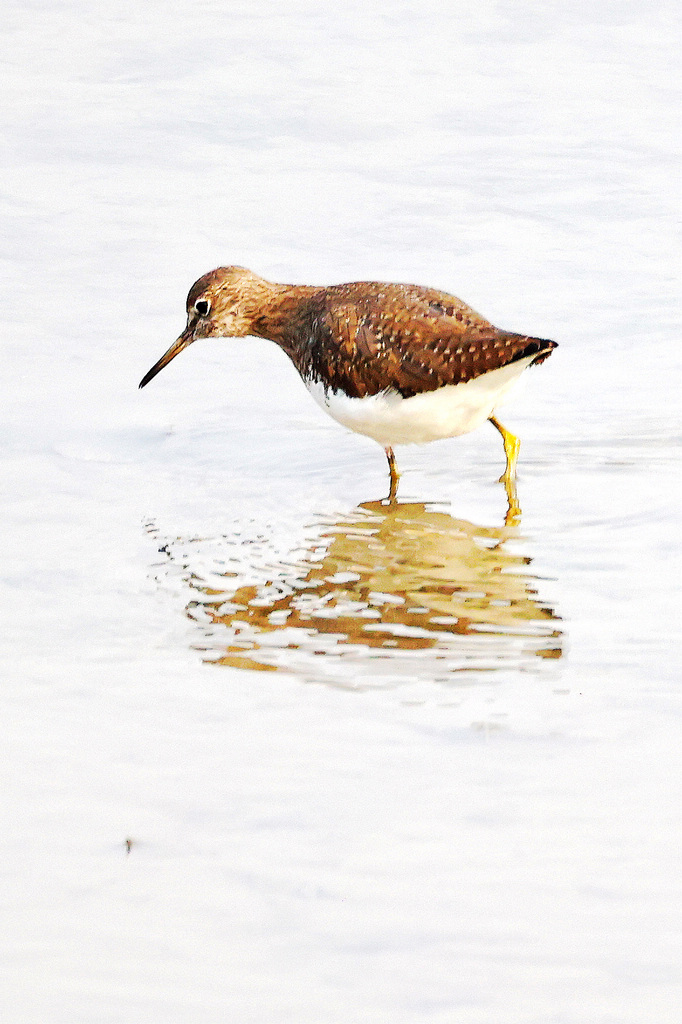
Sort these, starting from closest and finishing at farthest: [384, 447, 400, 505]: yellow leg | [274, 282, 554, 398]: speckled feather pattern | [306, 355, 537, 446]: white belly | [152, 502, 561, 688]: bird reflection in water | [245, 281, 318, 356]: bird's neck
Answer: [152, 502, 561, 688]: bird reflection in water < [274, 282, 554, 398]: speckled feather pattern < [306, 355, 537, 446]: white belly < [384, 447, 400, 505]: yellow leg < [245, 281, 318, 356]: bird's neck

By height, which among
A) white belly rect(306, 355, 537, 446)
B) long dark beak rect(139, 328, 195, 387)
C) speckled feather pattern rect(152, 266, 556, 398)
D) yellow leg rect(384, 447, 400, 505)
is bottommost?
yellow leg rect(384, 447, 400, 505)

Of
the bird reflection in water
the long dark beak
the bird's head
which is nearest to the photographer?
the bird reflection in water

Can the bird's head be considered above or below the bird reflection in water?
above

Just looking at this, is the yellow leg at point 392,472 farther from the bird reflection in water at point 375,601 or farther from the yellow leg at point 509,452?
the yellow leg at point 509,452

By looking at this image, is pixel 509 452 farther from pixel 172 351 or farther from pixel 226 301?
pixel 172 351

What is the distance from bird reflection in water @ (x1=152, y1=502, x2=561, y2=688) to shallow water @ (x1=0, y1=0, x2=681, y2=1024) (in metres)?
0.02

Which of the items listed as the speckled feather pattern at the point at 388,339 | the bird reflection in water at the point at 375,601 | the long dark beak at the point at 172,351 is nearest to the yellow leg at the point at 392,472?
the bird reflection in water at the point at 375,601

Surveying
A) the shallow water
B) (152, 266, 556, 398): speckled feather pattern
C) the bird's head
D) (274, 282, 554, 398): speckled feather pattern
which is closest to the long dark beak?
the bird's head

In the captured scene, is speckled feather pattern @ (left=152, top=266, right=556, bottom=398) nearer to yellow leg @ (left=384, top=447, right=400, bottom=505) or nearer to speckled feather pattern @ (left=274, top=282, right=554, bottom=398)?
speckled feather pattern @ (left=274, top=282, right=554, bottom=398)

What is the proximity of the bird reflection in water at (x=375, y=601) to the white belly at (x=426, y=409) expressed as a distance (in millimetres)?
349

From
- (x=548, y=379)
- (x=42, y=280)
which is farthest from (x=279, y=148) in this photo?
(x=548, y=379)

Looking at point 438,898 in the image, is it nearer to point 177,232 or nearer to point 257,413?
point 257,413

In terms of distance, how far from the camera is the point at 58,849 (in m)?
3.69

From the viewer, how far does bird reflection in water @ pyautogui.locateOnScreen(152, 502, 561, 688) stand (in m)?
4.98
